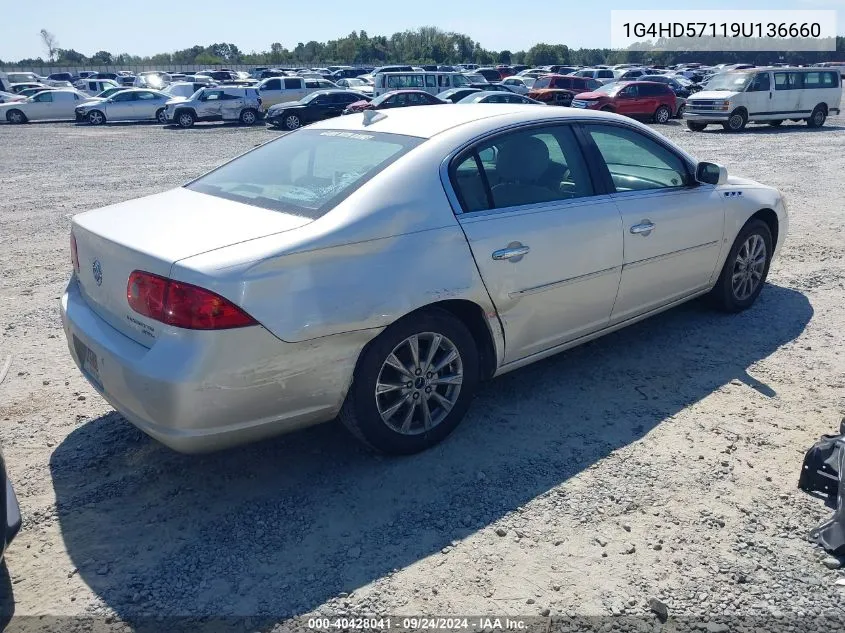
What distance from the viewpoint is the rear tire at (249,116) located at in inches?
1054

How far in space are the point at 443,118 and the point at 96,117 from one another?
91.3 ft

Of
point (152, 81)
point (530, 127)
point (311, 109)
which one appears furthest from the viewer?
point (152, 81)

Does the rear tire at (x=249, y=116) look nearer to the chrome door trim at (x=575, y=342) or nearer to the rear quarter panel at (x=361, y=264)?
the chrome door trim at (x=575, y=342)

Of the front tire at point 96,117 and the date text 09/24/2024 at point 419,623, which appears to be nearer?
the date text 09/24/2024 at point 419,623

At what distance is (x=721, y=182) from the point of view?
16.5ft

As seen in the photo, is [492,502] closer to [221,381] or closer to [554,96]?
[221,381]

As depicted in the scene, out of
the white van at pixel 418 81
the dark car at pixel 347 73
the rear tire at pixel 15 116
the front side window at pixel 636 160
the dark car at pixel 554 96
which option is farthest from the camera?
the dark car at pixel 347 73

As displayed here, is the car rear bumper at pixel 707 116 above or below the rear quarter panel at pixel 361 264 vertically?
above

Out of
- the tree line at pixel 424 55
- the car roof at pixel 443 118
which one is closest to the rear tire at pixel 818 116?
the car roof at pixel 443 118

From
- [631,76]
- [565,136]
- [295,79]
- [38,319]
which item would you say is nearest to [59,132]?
[295,79]

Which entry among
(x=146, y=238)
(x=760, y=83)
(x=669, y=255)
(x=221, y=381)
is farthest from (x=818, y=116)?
(x=221, y=381)

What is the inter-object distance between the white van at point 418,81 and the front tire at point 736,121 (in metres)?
11.4

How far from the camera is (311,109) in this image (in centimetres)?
2467

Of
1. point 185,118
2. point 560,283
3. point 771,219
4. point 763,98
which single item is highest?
point 185,118
